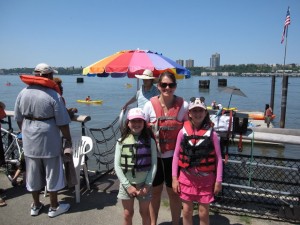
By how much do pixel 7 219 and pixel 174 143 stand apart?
2560mm

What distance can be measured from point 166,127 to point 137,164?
53cm

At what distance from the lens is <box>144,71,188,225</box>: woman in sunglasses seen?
310 cm

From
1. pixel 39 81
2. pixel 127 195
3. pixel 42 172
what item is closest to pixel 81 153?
pixel 42 172

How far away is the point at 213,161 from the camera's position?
2.89 meters

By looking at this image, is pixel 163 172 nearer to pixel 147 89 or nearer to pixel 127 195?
pixel 127 195

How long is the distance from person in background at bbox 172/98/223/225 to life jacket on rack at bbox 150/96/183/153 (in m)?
0.15

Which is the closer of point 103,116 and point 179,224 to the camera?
point 179,224

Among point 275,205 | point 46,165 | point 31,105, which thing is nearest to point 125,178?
point 46,165

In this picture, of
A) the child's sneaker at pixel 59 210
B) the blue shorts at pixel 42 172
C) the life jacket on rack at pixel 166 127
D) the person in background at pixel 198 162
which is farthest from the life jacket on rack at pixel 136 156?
the child's sneaker at pixel 59 210

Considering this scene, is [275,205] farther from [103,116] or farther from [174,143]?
[103,116]

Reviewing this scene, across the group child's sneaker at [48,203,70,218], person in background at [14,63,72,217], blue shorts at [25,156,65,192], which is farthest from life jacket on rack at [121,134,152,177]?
child's sneaker at [48,203,70,218]

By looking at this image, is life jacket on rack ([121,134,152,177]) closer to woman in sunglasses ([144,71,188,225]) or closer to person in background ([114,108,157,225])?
person in background ([114,108,157,225])

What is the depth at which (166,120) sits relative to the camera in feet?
10.2

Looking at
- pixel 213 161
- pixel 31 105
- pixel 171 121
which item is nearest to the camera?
pixel 213 161
